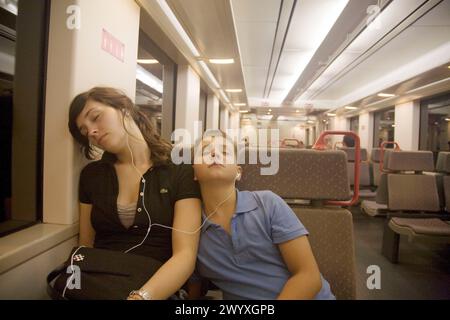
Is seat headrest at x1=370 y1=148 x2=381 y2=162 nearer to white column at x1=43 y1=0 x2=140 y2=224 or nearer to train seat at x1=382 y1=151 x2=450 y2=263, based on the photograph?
train seat at x1=382 y1=151 x2=450 y2=263

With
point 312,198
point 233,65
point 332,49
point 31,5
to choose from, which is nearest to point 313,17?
point 332,49

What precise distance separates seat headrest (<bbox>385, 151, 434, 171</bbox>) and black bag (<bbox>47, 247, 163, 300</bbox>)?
9.53 ft

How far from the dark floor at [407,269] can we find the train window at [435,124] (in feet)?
8.05

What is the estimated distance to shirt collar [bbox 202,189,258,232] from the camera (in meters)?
1.06

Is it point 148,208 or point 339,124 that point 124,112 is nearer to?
point 148,208

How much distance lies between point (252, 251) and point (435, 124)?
587 centimetres

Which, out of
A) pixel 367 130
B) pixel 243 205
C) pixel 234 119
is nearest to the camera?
pixel 243 205

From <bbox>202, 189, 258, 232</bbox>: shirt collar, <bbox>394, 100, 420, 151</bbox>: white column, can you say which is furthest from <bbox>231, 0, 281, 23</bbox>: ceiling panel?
<bbox>394, 100, 420, 151</bbox>: white column

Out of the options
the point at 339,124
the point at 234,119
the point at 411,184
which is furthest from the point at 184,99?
the point at 234,119

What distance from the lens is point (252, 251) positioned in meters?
1.02

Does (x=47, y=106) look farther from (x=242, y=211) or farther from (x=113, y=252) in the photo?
(x=242, y=211)

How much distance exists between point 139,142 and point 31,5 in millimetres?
763

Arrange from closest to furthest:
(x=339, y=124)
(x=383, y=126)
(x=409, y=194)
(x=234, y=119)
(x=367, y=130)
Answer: (x=409, y=194) → (x=383, y=126) → (x=367, y=130) → (x=339, y=124) → (x=234, y=119)
